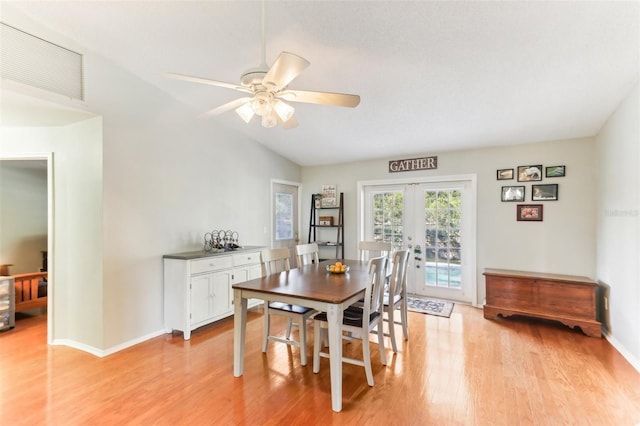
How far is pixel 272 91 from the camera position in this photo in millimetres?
2037

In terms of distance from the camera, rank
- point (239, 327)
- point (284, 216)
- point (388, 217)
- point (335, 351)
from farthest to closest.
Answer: point (284, 216) < point (388, 217) < point (239, 327) < point (335, 351)

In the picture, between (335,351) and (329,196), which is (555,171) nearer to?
(329,196)

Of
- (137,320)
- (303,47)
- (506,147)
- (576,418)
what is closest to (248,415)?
(137,320)

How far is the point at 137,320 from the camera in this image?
342 cm

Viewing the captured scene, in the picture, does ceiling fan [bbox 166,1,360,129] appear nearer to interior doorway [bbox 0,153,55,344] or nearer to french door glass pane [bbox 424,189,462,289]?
interior doorway [bbox 0,153,55,344]

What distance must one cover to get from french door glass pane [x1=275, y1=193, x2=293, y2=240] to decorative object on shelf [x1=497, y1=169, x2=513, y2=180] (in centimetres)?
352

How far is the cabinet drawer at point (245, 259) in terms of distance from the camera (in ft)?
13.7

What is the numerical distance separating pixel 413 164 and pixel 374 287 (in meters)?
3.11

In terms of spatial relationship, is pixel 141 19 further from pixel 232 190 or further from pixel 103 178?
pixel 232 190

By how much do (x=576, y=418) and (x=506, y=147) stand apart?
3.45 metres

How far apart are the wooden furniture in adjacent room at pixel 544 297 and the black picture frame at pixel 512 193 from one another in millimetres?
1010

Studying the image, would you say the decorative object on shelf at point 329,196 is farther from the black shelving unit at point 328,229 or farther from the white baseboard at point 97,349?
the white baseboard at point 97,349

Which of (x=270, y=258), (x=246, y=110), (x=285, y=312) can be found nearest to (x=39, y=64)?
(x=246, y=110)

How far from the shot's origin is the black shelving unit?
5.75 meters
